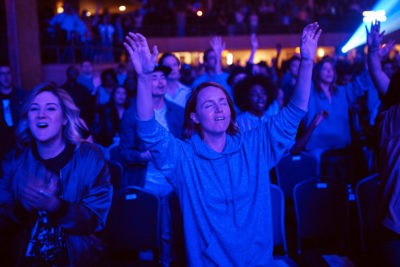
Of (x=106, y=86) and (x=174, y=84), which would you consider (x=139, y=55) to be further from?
(x=106, y=86)

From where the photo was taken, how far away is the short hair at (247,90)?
151 inches

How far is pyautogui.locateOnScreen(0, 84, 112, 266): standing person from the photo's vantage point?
195 centimetres

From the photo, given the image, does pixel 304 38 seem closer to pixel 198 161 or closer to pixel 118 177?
pixel 198 161

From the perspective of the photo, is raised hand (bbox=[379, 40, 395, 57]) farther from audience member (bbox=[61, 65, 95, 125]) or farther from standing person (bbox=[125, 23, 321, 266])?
audience member (bbox=[61, 65, 95, 125])

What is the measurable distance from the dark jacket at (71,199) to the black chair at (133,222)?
31.6 inches

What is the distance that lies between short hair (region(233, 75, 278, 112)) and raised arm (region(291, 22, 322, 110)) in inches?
73.8

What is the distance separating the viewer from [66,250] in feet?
6.54

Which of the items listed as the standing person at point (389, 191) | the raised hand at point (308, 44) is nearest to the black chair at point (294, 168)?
the standing person at point (389, 191)

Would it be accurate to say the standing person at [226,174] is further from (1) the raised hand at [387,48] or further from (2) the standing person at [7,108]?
(2) the standing person at [7,108]

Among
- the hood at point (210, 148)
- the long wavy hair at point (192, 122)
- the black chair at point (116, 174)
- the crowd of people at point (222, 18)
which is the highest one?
the crowd of people at point (222, 18)

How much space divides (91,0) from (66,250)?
14063 millimetres

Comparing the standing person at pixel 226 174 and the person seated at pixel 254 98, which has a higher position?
the person seated at pixel 254 98

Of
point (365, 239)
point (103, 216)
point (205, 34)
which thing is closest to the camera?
point (103, 216)

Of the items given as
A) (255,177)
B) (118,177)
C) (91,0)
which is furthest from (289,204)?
(91,0)
